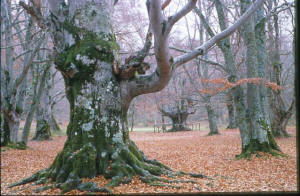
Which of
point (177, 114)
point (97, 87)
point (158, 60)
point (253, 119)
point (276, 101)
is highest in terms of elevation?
point (158, 60)

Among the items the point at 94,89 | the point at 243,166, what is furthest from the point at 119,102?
the point at 243,166

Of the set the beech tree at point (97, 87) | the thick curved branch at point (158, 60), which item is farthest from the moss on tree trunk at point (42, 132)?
the thick curved branch at point (158, 60)

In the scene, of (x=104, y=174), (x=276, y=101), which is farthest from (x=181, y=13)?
(x=276, y=101)

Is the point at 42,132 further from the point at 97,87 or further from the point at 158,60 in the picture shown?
the point at 158,60

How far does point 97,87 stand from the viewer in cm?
414

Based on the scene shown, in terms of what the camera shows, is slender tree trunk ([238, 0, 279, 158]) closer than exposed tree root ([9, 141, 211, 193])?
No

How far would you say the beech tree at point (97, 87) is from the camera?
3.77 metres

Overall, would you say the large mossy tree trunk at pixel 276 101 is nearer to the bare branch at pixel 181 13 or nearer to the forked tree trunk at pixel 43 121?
the bare branch at pixel 181 13

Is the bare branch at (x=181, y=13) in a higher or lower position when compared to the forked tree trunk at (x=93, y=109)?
higher

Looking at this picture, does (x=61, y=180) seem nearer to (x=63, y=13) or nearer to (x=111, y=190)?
(x=111, y=190)

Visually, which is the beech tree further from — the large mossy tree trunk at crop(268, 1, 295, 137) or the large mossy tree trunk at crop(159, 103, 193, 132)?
the large mossy tree trunk at crop(159, 103, 193, 132)

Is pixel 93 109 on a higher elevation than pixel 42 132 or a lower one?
higher

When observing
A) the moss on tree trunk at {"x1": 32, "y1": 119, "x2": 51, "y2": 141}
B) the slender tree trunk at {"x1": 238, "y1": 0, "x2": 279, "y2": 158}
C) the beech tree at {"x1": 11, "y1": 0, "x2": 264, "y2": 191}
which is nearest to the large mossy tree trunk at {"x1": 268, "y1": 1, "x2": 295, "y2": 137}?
the slender tree trunk at {"x1": 238, "y1": 0, "x2": 279, "y2": 158}

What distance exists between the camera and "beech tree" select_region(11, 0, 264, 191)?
377 centimetres
